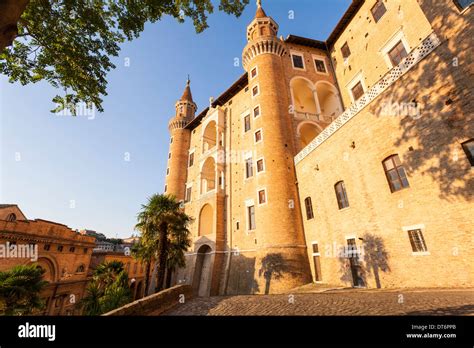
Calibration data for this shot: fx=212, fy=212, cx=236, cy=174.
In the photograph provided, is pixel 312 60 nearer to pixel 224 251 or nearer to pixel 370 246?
pixel 370 246

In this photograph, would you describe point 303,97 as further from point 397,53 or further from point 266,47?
point 397,53

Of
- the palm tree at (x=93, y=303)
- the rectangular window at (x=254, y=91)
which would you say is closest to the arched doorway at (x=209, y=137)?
the rectangular window at (x=254, y=91)

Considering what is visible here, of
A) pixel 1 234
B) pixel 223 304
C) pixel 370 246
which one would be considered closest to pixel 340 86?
pixel 370 246

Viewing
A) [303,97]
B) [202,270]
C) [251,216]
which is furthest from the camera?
[303,97]

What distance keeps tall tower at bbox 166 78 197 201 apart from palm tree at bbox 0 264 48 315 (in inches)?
750

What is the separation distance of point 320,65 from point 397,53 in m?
10.4

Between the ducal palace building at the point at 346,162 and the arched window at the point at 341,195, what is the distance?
0.08m

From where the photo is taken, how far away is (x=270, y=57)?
23797 mm

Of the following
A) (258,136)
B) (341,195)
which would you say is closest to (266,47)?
(258,136)

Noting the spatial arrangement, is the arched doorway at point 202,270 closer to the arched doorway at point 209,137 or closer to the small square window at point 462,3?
the arched doorway at point 209,137

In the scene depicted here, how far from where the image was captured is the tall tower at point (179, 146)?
1350 inches

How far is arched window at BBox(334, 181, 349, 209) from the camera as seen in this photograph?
14258mm

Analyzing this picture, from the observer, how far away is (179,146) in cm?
3675
